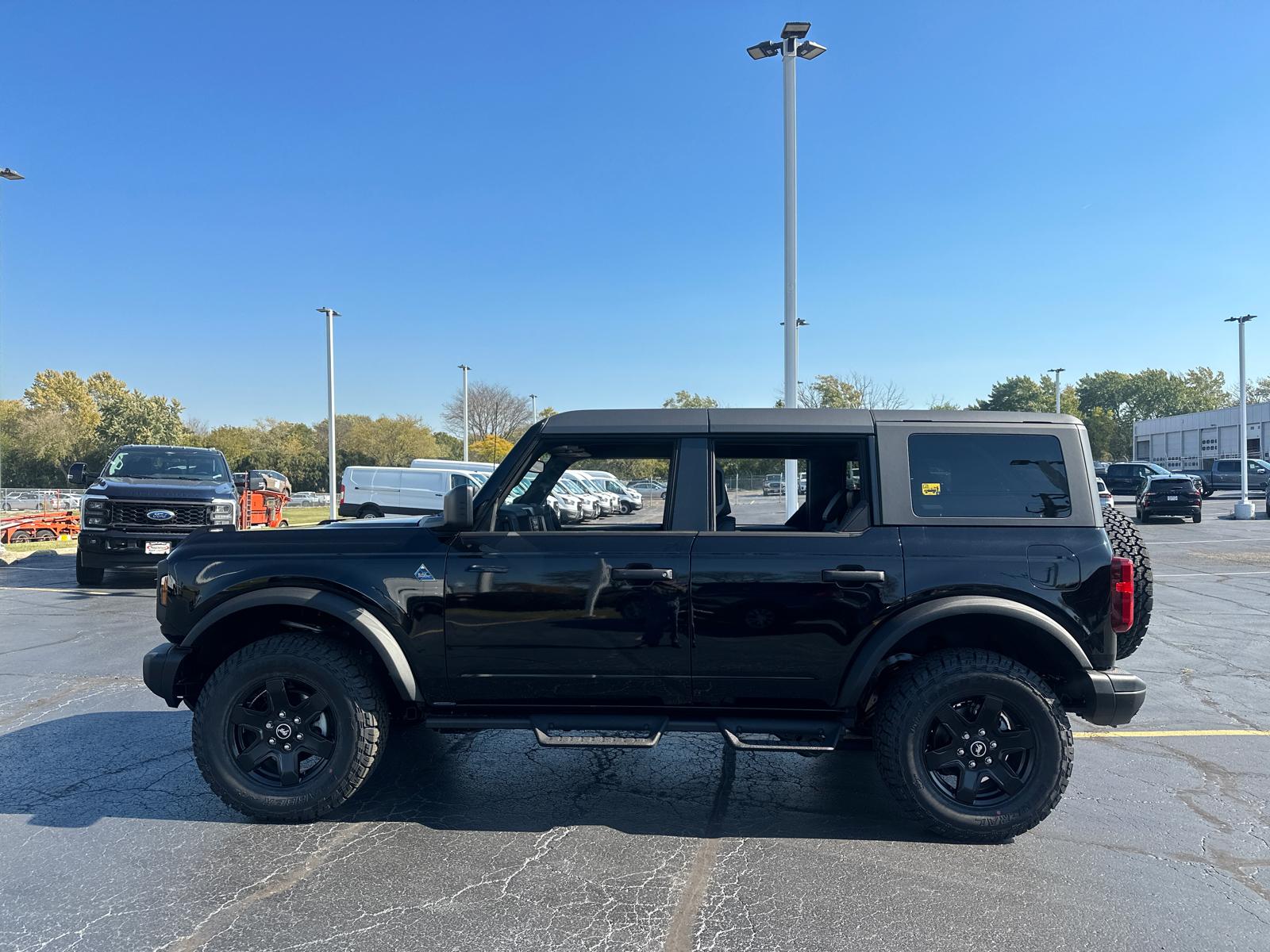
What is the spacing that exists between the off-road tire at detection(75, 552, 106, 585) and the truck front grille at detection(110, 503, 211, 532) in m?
0.87

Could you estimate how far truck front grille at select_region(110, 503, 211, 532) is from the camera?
35.1 ft

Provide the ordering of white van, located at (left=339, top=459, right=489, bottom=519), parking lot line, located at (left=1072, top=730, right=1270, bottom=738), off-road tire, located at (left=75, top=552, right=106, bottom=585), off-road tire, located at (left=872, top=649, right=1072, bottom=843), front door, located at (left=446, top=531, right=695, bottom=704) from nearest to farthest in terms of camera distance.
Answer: off-road tire, located at (left=872, top=649, right=1072, bottom=843) < front door, located at (left=446, top=531, right=695, bottom=704) < parking lot line, located at (left=1072, top=730, right=1270, bottom=738) < off-road tire, located at (left=75, top=552, right=106, bottom=585) < white van, located at (left=339, top=459, right=489, bottom=519)

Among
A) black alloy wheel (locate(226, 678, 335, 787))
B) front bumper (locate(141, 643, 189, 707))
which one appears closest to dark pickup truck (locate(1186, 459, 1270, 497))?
black alloy wheel (locate(226, 678, 335, 787))

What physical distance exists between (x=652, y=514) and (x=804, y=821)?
1.61 m

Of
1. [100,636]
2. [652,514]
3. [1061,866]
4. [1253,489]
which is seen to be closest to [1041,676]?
[1061,866]

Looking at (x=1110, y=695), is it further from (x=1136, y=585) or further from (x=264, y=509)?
(x=264, y=509)

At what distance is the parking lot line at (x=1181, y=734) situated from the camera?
493 cm

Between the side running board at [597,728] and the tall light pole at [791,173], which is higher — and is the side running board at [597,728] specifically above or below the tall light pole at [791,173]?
below

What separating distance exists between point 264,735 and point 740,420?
8.73 feet

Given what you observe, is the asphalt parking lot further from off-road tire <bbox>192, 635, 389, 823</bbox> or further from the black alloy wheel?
the black alloy wheel

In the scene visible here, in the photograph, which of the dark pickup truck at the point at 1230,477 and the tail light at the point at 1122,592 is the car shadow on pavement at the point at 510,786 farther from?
the dark pickup truck at the point at 1230,477

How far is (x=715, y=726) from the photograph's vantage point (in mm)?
3557

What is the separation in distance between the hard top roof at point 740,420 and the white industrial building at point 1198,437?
58.1 meters

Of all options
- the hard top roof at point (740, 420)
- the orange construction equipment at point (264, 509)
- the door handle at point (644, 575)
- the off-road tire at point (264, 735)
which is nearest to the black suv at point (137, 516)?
the orange construction equipment at point (264, 509)
